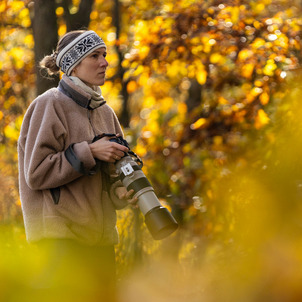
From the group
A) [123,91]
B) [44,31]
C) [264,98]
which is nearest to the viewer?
[44,31]

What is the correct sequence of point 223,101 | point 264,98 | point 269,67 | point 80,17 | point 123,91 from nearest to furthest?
point 80,17
point 269,67
point 264,98
point 223,101
point 123,91

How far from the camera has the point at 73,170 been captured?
291 cm

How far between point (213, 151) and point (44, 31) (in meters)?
2.57

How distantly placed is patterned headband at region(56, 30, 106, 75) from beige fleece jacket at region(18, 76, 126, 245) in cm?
8

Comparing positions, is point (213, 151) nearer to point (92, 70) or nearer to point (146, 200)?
point (92, 70)

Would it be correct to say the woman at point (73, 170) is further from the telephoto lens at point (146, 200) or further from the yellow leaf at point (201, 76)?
the yellow leaf at point (201, 76)

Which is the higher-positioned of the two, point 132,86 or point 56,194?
point 56,194

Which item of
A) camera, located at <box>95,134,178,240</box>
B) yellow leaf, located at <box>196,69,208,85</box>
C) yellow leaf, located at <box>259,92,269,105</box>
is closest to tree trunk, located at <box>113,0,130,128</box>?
yellow leaf, located at <box>196,69,208,85</box>

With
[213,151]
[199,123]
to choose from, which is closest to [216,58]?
[199,123]

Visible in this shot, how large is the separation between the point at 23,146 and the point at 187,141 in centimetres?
448

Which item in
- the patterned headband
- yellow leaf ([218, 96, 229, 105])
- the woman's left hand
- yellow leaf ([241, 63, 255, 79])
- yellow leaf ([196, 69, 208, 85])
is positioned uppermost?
the patterned headband

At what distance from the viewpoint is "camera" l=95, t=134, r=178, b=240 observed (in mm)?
2842

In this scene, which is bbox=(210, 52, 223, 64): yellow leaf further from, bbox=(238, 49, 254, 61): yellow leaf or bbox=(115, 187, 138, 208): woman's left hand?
bbox=(115, 187, 138, 208): woman's left hand

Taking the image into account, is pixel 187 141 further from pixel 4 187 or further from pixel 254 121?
pixel 4 187
